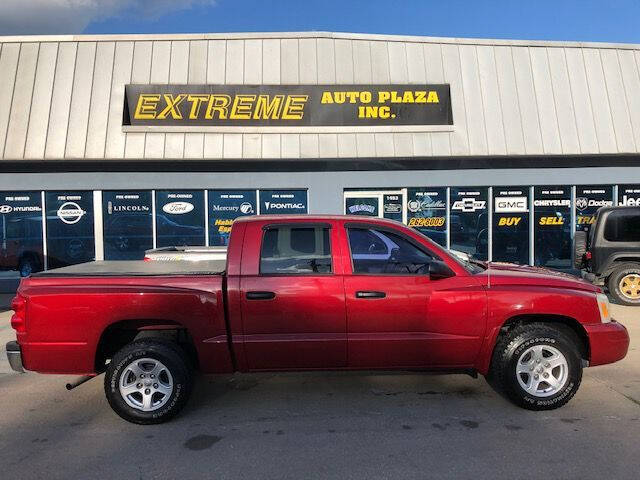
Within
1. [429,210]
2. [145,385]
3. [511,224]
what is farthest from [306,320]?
[511,224]

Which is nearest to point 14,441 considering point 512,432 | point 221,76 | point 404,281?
point 404,281

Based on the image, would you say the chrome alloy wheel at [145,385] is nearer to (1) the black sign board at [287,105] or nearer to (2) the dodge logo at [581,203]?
(1) the black sign board at [287,105]

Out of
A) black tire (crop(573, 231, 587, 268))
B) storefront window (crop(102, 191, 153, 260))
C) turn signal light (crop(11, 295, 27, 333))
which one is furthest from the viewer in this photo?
storefront window (crop(102, 191, 153, 260))

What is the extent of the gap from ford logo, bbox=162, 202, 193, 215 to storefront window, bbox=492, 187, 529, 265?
7.71 meters

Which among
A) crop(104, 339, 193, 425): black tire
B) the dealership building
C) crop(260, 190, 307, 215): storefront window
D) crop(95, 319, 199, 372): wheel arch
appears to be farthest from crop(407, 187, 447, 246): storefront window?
crop(104, 339, 193, 425): black tire

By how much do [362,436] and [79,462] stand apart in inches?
80.9

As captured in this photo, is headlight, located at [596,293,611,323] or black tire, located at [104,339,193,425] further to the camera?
headlight, located at [596,293,611,323]

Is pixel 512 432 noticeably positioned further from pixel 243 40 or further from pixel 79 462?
pixel 243 40

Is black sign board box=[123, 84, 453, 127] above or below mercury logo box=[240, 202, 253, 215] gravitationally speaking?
above

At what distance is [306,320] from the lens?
419 cm

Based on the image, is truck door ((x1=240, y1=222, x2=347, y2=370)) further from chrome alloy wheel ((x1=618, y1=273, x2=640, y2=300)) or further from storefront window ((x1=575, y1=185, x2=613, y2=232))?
storefront window ((x1=575, y1=185, x2=613, y2=232))

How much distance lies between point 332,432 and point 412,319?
44.8 inches

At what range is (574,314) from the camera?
4.27 metres

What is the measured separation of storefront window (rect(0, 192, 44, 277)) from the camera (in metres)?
11.9
